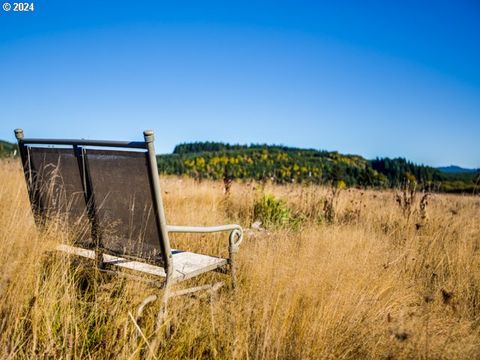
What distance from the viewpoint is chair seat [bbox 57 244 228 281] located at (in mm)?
1833

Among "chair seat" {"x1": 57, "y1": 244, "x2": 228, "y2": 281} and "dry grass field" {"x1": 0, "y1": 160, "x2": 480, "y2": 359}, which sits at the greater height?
"chair seat" {"x1": 57, "y1": 244, "x2": 228, "y2": 281}

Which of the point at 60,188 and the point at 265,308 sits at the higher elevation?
the point at 60,188

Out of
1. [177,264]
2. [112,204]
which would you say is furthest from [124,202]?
[177,264]

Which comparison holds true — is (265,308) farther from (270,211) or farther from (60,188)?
(270,211)

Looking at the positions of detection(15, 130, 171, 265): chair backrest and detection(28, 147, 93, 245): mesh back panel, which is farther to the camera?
detection(28, 147, 93, 245): mesh back panel

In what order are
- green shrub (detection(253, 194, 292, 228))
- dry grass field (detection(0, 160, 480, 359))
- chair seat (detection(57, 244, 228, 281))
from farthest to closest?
green shrub (detection(253, 194, 292, 228))
chair seat (detection(57, 244, 228, 281))
dry grass field (detection(0, 160, 480, 359))

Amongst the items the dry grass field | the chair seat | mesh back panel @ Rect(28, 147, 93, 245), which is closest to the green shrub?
the dry grass field

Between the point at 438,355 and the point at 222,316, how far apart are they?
3.61 ft

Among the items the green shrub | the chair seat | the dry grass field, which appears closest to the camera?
the dry grass field

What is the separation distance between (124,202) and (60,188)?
1.92 feet

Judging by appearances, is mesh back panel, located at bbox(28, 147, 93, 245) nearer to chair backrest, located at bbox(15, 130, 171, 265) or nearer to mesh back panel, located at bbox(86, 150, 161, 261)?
chair backrest, located at bbox(15, 130, 171, 265)

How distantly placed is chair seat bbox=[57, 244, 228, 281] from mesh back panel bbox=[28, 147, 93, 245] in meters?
Answer: 0.17

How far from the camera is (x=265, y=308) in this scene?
5.48 ft

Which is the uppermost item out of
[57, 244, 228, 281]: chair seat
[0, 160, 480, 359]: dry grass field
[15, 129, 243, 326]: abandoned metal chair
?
[15, 129, 243, 326]: abandoned metal chair
